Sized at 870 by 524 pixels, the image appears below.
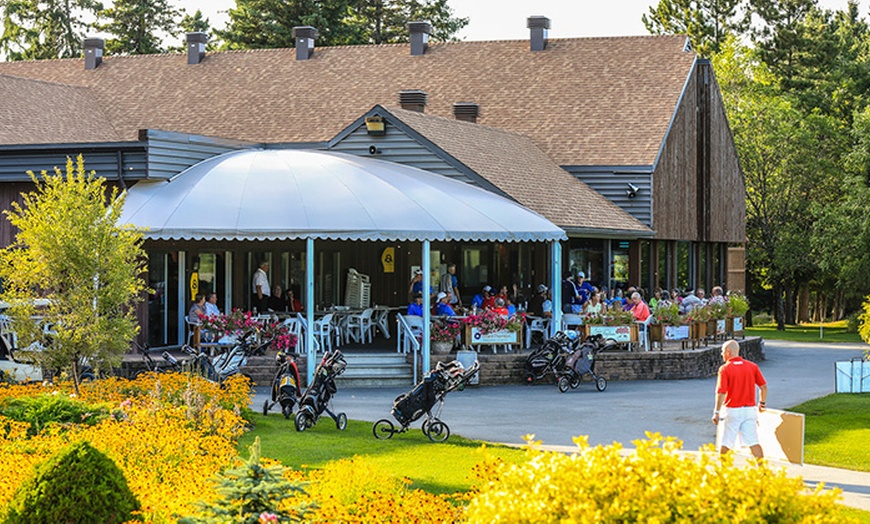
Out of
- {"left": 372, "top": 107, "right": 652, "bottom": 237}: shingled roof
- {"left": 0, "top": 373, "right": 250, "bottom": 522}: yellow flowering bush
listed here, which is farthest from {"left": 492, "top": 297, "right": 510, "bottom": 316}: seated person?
{"left": 0, "top": 373, "right": 250, "bottom": 522}: yellow flowering bush

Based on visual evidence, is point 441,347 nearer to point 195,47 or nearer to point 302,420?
point 302,420

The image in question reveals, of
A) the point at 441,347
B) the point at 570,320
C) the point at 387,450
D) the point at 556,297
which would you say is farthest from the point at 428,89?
the point at 387,450

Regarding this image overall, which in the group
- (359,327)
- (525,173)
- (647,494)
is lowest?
(359,327)

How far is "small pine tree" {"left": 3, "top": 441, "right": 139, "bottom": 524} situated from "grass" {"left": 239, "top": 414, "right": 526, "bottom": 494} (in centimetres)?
406

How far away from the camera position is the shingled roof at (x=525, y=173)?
28.2 meters

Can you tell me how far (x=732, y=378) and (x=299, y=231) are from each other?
10.8 m

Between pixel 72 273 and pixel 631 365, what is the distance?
38.6 ft

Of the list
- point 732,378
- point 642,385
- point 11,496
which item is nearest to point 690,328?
point 642,385

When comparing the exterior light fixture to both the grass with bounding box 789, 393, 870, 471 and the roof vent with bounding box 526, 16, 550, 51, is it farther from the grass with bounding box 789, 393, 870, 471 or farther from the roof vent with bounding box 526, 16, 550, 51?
the roof vent with bounding box 526, 16, 550, 51

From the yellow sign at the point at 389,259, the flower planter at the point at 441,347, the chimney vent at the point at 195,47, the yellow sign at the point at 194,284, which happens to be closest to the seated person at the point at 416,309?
the flower planter at the point at 441,347

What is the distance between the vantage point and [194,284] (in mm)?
26078

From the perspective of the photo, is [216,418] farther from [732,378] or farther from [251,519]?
[251,519]

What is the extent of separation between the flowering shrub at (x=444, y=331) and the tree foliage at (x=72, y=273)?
25.4 ft

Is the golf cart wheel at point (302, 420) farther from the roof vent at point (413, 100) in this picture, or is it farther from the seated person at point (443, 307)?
the roof vent at point (413, 100)
